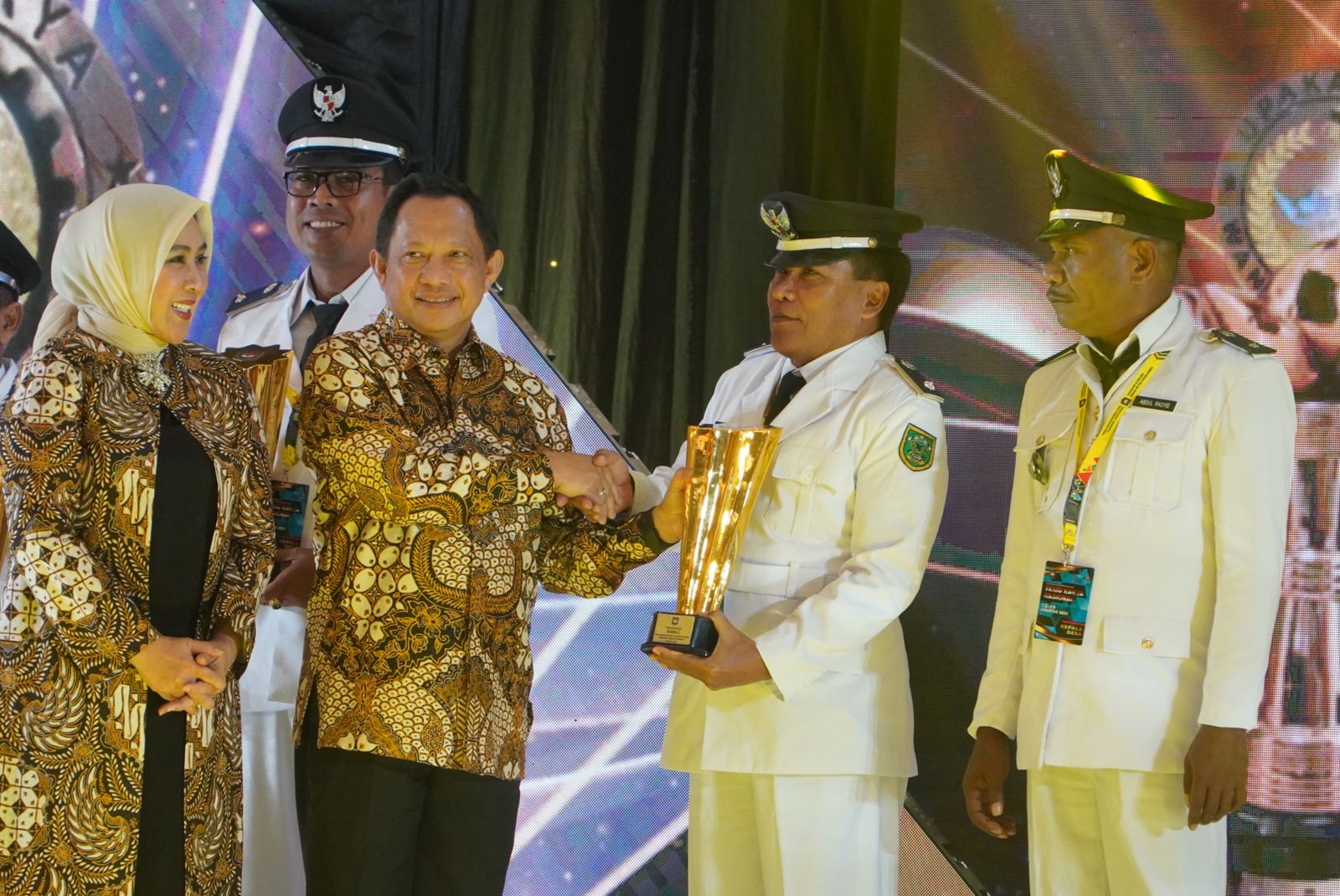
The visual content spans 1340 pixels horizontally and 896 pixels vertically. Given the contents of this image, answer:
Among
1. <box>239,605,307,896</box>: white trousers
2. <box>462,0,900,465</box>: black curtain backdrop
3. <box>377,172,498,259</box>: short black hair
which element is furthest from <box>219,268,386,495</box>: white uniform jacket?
<box>377,172,498,259</box>: short black hair

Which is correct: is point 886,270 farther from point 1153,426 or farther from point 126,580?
point 126,580

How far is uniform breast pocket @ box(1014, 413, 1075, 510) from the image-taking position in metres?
2.94

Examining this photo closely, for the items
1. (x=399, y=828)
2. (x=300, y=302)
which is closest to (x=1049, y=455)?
(x=399, y=828)

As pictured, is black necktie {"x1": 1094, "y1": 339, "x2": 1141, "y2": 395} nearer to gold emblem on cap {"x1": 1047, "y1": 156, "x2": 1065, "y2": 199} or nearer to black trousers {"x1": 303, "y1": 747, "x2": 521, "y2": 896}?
gold emblem on cap {"x1": 1047, "y1": 156, "x2": 1065, "y2": 199}

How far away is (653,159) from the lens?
13.9ft

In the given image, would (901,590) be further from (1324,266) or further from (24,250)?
(24,250)

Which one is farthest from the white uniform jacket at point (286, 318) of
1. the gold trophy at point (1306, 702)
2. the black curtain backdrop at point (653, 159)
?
the gold trophy at point (1306, 702)

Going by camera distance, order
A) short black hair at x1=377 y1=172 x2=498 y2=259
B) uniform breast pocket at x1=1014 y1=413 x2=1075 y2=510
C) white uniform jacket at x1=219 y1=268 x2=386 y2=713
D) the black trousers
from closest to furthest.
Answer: the black trousers, short black hair at x1=377 y1=172 x2=498 y2=259, uniform breast pocket at x1=1014 y1=413 x2=1075 y2=510, white uniform jacket at x1=219 y1=268 x2=386 y2=713

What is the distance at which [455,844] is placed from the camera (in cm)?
267

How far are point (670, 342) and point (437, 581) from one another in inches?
68.4

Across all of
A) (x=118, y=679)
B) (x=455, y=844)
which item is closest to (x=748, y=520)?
(x=455, y=844)

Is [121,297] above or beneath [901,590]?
above

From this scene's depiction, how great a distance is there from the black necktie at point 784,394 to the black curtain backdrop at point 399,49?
66.1 inches

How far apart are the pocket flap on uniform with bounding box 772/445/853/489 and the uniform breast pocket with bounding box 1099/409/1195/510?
1.67 feet
